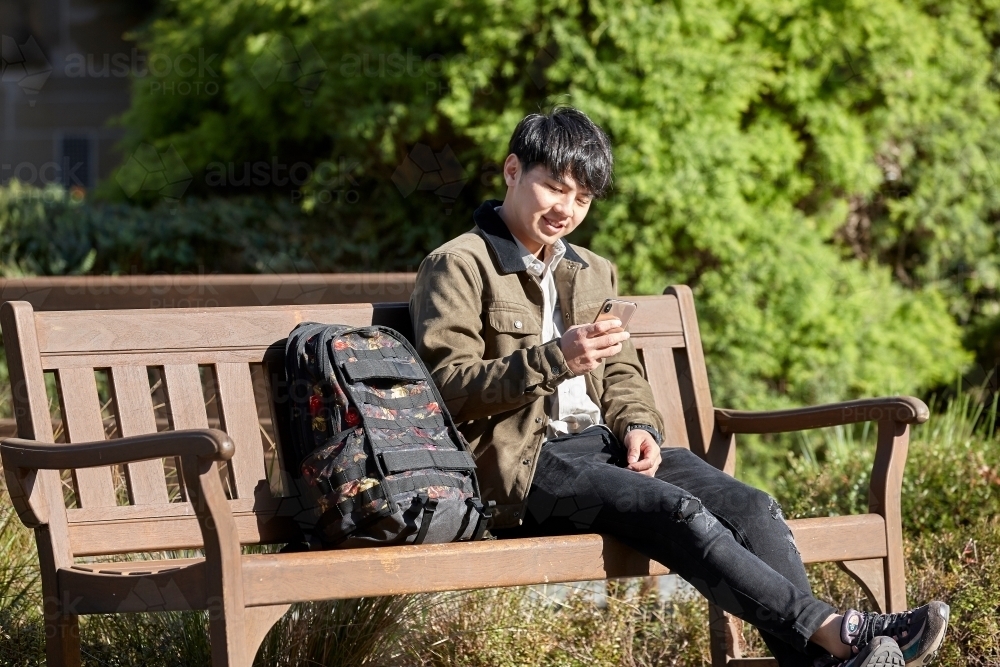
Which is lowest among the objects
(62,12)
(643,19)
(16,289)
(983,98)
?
(16,289)

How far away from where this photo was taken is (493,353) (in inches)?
122

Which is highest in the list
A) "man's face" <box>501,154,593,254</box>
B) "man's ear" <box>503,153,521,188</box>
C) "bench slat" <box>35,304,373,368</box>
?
"man's ear" <box>503,153,521,188</box>

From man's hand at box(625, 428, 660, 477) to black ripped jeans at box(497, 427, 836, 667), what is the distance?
0.06m

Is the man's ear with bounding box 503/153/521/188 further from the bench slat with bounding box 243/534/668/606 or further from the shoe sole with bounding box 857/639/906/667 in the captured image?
the shoe sole with bounding box 857/639/906/667

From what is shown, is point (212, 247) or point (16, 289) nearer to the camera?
point (16, 289)

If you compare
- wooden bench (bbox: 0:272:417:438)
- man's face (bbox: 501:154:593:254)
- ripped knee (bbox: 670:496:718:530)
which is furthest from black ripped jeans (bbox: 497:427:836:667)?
wooden bench (bbox: 0:272:417:438)

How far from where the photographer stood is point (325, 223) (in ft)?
22.2

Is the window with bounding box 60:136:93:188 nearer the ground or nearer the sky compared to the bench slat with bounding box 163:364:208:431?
nearer the sky

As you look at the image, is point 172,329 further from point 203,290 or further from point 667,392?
point 203,290

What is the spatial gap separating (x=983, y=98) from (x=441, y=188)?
3.02m

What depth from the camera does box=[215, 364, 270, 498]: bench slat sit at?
306 cm

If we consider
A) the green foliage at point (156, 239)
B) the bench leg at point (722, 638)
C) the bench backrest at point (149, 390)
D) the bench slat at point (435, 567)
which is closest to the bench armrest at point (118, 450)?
the bench backrest at point (149, 390)

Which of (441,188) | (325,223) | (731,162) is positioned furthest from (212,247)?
(731,162)

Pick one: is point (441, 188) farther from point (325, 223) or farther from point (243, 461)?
point (243, 461)
